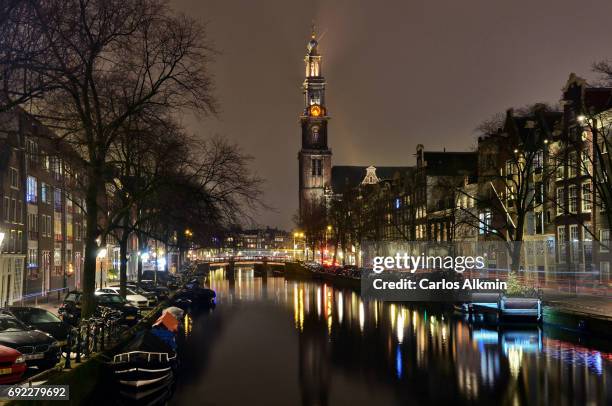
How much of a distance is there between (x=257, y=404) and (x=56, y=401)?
8.45 metres

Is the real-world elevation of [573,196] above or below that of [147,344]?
above

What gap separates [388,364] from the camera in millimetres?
33062

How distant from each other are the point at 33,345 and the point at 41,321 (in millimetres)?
6353

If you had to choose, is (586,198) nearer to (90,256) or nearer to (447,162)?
(90,256)

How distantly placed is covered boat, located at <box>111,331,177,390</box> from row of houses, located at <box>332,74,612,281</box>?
87.9 ft

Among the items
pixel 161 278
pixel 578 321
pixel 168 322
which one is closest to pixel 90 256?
pixel 168 322

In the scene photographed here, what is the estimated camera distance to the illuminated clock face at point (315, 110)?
634 ft

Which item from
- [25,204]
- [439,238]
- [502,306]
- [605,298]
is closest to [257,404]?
[502,306]

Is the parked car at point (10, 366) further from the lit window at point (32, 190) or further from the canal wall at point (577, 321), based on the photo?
the lit window at point (32, 190)

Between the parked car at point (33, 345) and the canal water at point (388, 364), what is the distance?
491 centimetres

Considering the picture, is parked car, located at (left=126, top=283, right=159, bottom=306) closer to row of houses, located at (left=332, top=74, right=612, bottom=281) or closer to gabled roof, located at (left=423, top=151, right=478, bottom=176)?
row of houses, located at (left=332, top=74, right=612, bottom=281)

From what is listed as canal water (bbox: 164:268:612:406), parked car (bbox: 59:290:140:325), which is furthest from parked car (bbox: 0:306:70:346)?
parked car (bbox: 59:290:140:325)

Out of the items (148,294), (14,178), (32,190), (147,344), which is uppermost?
(14,178)

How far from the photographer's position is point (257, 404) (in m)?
25.3
